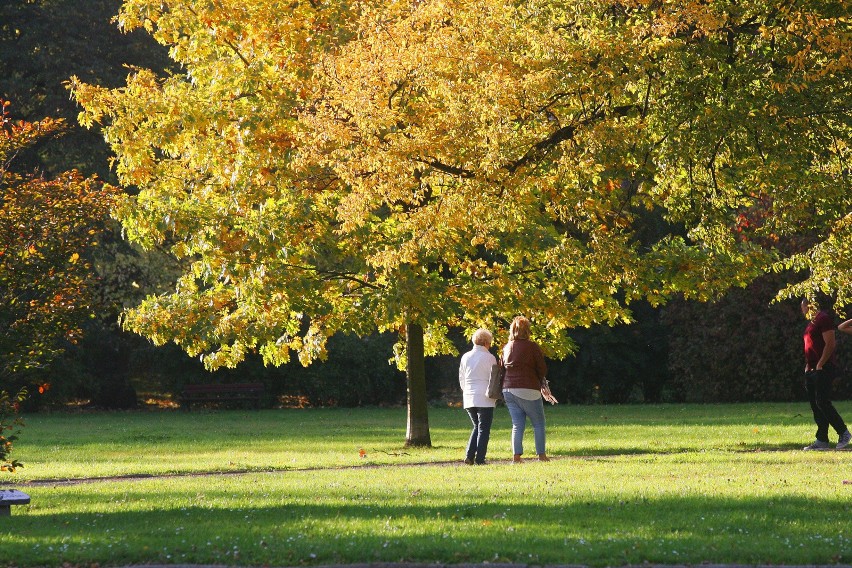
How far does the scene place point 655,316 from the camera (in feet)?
120

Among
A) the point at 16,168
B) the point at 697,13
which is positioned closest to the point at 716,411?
the point at 697,13

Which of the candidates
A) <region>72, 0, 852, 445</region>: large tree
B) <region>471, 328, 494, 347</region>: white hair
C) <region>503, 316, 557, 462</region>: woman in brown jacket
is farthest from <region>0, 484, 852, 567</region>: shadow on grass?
<region>72, 0, 852, 445</region>: large tree

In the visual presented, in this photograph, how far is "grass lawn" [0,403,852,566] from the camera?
821cm

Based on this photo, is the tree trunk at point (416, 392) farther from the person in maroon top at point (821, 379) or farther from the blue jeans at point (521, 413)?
the person in maroon top at point (821, 379)

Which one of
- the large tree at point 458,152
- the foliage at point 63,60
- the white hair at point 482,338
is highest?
the foliage at point 63,60

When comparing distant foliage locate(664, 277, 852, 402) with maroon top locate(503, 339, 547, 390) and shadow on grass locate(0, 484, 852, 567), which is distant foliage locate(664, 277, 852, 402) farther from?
shadow on grass locate(0, 484, 852, 567)

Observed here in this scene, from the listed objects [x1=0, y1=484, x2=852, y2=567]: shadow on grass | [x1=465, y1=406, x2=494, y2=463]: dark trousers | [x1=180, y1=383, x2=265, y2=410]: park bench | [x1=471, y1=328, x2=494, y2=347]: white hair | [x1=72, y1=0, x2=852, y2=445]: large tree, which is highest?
[x1=72, y1=0, x2=852, y2=445]: large tree

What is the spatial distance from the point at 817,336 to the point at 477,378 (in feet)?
16.0

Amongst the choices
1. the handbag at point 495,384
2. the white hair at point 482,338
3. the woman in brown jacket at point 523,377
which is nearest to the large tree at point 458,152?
the white hair at point 482,338

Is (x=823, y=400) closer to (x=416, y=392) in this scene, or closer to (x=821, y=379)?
(x=821, y=379)

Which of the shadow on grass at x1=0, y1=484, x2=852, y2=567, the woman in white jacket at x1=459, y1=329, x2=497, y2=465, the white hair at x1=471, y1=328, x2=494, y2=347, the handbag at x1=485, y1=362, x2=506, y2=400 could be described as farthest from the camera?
the white hair at x1=471, y1=328, x2=494, y2=347

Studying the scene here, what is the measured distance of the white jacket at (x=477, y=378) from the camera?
49.3 feet

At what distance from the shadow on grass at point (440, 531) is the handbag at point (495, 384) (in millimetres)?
3790

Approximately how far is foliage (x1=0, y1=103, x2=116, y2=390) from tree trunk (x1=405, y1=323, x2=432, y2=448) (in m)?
8.89
